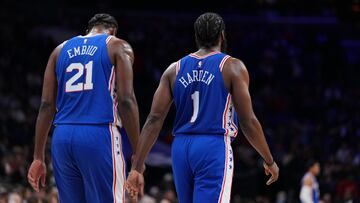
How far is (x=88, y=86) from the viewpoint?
639 cm

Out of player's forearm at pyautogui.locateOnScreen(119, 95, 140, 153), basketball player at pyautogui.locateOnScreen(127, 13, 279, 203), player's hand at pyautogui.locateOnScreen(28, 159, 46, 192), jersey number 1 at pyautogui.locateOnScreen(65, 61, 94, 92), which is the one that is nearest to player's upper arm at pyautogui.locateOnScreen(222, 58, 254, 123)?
basketball player at pyautogui.locateOnScreen(127, 13, 279, 203)

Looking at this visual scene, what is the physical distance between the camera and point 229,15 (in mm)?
27859

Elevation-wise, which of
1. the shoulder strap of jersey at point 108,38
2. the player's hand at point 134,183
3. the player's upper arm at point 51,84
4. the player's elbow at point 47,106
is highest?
the shoulder strap of jersey at point 108,38

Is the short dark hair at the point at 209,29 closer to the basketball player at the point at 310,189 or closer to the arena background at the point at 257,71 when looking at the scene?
the basketball player at the point at 310,189

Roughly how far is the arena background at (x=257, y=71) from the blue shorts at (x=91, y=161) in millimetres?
7785

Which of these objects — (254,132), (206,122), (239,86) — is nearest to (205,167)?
(206,122)

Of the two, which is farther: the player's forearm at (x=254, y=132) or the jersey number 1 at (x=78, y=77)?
the jersey number 1 at (x=78, y=77)

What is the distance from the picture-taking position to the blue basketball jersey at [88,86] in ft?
20.9

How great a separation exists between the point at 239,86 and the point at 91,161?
4.16 feet

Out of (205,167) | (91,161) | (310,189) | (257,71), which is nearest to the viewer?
(205,167)

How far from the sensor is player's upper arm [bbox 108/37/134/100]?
248 inches

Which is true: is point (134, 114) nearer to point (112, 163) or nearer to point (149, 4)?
point (112, 163)

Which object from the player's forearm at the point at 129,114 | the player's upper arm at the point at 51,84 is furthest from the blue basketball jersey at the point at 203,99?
the player's upper arm at the point at 51,84

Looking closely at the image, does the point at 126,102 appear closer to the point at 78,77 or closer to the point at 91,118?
the point at 91,118
